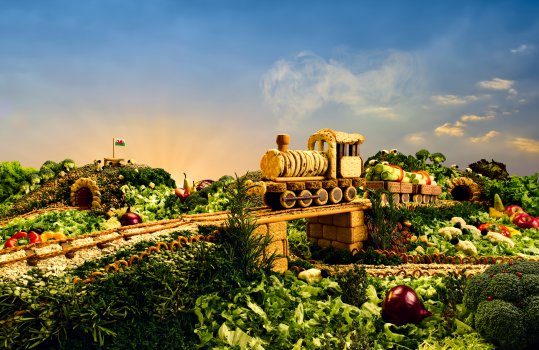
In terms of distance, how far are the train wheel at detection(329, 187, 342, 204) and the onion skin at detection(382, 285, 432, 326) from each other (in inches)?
161

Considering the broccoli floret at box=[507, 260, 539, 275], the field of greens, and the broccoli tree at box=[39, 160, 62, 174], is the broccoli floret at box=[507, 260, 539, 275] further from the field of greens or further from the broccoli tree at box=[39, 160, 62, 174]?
the broccoli tree at box=[39, 160, 62, 174]

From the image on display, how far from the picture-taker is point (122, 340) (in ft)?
14.9

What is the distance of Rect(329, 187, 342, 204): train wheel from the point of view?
9.43 meters

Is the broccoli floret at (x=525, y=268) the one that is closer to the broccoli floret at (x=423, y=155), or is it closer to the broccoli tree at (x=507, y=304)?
the broccoli tree at (x=507, y=304)

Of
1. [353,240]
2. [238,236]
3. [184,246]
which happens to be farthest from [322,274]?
[353,240]

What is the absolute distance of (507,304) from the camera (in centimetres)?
466

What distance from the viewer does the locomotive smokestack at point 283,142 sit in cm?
873

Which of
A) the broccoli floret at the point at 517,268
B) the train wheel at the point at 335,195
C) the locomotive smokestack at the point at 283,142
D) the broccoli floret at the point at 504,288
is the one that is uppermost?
the locomotive smokestack at the point at 283,142

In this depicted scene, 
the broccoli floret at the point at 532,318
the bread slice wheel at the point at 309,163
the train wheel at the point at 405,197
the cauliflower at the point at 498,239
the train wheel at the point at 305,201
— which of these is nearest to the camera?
the broccoli floret at the point at 532,318

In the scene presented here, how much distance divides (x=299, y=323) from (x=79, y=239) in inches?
126

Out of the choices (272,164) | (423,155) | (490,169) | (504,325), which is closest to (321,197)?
(272,164)

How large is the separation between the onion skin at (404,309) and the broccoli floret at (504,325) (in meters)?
0.77

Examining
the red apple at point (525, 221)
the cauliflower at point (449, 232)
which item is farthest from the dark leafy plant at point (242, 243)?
the red apple at point (525, 221)

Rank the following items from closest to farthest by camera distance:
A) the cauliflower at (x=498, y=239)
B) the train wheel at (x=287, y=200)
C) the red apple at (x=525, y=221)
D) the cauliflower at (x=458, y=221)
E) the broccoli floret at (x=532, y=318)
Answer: the broccoli floret at (x=532, y=318)
the train wheel at (x=287, y=200)
the cauliflower at (x=498, y=239)
the cauliflower at (x=458, y=221)
the red apple at (x=525, y=221)
